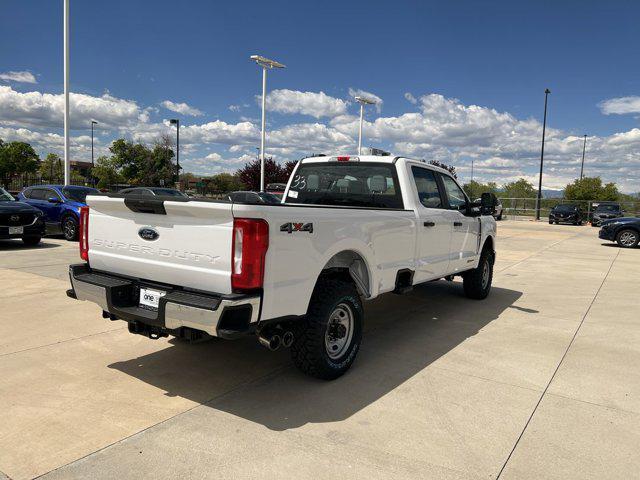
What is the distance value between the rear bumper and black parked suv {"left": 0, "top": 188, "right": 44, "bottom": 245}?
28.7ft

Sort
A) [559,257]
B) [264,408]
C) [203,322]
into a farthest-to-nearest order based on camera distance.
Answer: [559,257], [264,408], [203,322]

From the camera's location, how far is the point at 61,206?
1334 cm

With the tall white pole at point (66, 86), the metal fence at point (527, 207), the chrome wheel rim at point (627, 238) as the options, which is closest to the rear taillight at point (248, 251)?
the chrome wheel rim at point (627, 238)

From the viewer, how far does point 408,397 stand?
12.6 ft

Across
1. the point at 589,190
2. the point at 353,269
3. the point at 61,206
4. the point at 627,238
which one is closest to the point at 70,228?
the point at 61,206

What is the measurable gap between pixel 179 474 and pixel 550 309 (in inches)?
239

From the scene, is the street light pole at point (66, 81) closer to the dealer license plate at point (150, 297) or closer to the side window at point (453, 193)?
the side window at point (453, 193)

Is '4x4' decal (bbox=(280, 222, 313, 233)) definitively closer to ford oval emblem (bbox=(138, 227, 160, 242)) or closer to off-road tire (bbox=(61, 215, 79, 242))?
ford oval emblem (bbox=(138, 227, 160, 242))

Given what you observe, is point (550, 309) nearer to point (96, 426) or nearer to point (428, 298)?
point (428, 298)

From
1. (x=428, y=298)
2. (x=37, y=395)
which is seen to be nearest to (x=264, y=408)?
(x=37, y=395)

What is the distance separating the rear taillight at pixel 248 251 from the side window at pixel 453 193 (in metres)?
3.60

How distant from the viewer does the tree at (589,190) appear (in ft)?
193

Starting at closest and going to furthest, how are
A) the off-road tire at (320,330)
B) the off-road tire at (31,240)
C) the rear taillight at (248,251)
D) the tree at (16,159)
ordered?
the rear taillight at (248,251)
the off-road tire at (320,330)
the off-road tire at (31,240)
the tree at (16,159)

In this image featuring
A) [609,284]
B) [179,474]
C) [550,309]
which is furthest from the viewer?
[609,284]
